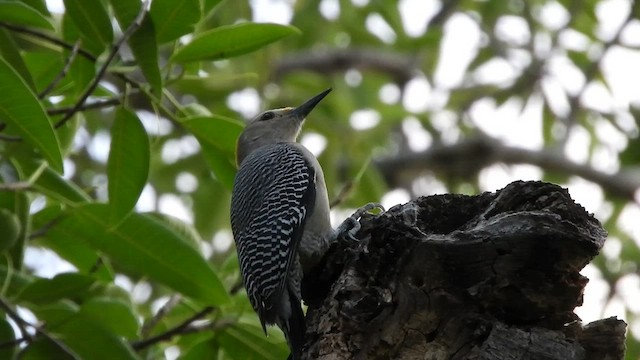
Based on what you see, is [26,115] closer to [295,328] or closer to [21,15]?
[21,15]

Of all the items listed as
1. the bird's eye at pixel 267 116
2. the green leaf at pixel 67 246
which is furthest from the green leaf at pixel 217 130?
the bird's eye at pixel 267 116

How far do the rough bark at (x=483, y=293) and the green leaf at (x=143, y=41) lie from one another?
1205mm

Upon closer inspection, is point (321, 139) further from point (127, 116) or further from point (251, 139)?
point (127, 116)

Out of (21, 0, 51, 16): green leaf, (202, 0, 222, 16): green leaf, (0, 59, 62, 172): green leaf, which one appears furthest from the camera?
(202, 0, 222, 16): green leaf

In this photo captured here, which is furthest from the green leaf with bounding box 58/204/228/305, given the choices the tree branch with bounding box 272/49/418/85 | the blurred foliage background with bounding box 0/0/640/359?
the tree branch with bounding box 272/49/418/85

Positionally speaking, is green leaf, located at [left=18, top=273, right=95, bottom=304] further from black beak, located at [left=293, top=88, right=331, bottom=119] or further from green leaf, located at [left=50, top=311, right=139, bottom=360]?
black beak, located at [left=293, top=88, right=331, bottom=119]

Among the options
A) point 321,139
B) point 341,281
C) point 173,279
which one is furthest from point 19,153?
point 321,139

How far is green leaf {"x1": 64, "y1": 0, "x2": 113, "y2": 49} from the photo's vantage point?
13.5 ft

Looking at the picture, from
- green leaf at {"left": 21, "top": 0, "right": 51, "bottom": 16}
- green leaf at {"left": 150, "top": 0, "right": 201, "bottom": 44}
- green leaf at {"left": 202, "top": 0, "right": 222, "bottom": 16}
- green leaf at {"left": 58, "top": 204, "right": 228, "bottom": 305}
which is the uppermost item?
green leaf at {"left": 202, "top": 0, "right": 222, "bottom": 16}

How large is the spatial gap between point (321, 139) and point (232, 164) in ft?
8.66

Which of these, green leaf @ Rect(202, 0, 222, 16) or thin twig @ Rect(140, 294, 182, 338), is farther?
thin twig @ Rect(140, 294, 182, 338)

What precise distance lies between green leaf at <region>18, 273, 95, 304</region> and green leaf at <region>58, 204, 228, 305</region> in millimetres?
232

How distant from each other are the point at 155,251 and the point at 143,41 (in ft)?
3.31

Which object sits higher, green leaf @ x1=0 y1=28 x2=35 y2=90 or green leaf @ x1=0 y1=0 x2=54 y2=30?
green leaf @ x1=0 y1=0 x2=54 y2=30
